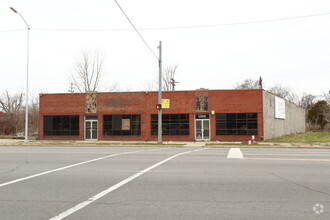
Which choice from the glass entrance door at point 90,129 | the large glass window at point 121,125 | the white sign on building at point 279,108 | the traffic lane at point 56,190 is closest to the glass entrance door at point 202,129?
the large glass window at point 121,125

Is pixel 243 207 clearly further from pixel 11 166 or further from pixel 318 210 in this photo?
pixel 11 166

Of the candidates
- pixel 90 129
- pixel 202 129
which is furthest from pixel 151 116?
pixel 90 129

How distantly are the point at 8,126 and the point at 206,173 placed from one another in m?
53.6

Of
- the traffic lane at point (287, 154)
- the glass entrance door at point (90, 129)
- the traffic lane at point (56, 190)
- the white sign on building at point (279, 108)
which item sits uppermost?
the white sign on building at point (279, 108)

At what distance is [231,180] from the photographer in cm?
802

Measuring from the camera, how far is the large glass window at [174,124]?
30844mm

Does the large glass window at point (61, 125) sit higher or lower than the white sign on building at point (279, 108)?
lower

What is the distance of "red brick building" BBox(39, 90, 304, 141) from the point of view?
29875mm

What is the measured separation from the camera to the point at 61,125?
33.4 m

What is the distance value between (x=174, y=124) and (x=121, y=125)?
5.57m

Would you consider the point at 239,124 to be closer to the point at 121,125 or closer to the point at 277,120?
the point at 277,120

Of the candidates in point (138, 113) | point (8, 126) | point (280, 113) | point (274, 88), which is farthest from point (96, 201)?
point (274, 88)

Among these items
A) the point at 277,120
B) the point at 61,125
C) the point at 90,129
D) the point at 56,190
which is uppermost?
the point at 277,120

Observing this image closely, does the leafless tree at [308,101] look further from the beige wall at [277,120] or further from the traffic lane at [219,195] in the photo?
the traffic lane at [219,195]
